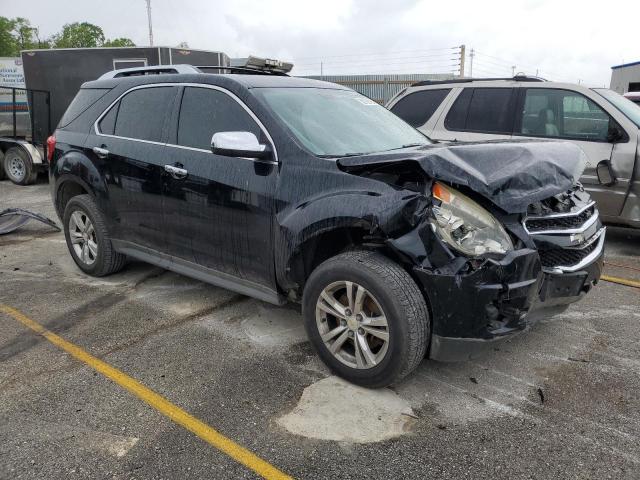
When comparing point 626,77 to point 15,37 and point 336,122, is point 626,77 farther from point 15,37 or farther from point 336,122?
point 15,37

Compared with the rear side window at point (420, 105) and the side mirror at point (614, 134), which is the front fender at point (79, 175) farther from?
the side mirror at point (614, 134)

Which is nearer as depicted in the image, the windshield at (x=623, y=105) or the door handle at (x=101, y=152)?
the door handle at (x=101, y=152)

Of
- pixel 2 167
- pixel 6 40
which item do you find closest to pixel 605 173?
pixel 2 167

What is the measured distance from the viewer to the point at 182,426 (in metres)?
2.81

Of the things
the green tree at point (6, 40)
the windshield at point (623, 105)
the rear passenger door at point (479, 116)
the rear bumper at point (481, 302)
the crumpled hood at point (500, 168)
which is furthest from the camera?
the green tree at point (6, 40)

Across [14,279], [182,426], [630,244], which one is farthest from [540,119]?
[14,279]

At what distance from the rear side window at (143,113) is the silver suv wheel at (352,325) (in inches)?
80.5

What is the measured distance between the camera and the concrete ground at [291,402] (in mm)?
2531

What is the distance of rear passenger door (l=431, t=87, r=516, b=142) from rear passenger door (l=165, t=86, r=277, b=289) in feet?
11.6

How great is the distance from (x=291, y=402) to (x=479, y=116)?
4828mm

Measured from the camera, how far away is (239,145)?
3377 mm

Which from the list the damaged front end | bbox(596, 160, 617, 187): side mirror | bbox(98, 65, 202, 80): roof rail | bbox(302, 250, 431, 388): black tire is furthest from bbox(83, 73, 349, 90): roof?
bbox(596, 160, 617, 187): side mirror

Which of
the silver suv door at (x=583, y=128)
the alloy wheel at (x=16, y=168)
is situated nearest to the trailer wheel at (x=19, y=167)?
the alloy wheel at (x=16, y=168)

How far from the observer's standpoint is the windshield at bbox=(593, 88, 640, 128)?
588 cm
